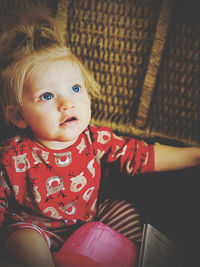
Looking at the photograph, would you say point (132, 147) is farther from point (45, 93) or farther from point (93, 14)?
point (93, 14)

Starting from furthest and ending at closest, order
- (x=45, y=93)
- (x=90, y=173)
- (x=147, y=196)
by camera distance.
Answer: (x=147, y=196) < (x=90, y=173) < (x=45, y=93)

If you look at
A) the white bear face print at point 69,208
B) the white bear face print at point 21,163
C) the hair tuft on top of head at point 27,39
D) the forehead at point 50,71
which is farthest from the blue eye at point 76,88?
the white bear face print at point 69,208

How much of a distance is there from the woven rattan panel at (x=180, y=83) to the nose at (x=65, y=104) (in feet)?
1.21

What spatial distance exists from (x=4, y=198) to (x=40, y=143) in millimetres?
176

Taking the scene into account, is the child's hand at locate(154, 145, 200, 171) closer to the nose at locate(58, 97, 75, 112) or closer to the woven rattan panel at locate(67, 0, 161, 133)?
the woven rattan panel at locate(67, 0, 161, 133)

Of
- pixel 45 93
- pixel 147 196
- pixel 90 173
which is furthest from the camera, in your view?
pixel 147 196

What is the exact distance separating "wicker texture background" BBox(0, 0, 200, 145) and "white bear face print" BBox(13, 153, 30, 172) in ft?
1.25

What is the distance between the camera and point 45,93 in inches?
22.2

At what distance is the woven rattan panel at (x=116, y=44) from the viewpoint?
0.71 m

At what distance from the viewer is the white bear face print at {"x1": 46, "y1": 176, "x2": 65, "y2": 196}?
633 millimetres

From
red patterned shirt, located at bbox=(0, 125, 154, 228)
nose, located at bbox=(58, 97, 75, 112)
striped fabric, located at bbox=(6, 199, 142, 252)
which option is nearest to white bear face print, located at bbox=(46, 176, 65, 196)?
red patterned shirt, located at bbox=(0, 125, 154, 228)

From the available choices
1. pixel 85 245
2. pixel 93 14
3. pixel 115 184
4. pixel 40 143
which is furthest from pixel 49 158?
pixel 93 14

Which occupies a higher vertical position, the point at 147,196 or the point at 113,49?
the point at 113,49

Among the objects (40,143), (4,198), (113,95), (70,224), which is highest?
(113,95)
